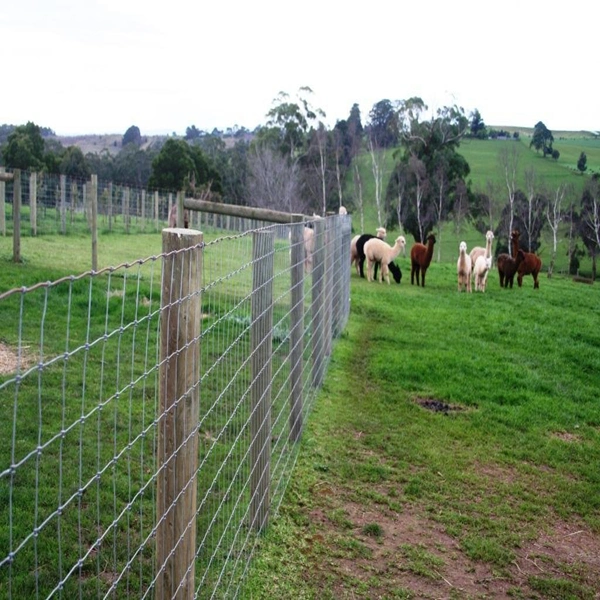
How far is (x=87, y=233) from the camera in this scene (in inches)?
1062

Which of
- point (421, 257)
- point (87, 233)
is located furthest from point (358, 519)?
point (87, 233)

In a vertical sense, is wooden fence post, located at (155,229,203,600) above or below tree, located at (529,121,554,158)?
below

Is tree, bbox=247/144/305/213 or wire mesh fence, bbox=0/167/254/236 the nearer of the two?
wire mesh fence, bbox=0/167/254/236

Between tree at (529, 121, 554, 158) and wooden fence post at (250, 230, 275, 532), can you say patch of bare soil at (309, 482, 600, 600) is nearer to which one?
wooden fence post at (250, 230, 275, 532)

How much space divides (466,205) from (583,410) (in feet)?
158

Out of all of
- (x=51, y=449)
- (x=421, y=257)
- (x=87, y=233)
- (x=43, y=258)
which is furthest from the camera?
(x=87, y=233)

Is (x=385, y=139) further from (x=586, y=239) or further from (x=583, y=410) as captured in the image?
(x=583, y=410)

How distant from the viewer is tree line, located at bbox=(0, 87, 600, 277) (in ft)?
175

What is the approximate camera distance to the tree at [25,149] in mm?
51403

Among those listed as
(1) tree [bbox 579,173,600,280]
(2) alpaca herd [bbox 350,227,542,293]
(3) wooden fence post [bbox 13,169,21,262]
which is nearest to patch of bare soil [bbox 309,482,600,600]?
(3) wooden fence post [bbox 13,169,21,262]

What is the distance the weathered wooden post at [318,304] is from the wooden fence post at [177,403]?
4335 millimetres

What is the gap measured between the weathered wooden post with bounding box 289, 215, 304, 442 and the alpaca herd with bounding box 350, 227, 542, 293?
13.2 metres

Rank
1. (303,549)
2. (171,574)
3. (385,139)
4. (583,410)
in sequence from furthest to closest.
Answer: (385,139)
(583,410)
(303,549)
(171,574)

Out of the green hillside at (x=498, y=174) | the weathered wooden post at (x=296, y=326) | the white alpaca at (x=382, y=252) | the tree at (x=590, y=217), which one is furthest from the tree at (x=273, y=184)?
the weathered wooden post at (x=296, y=326)
